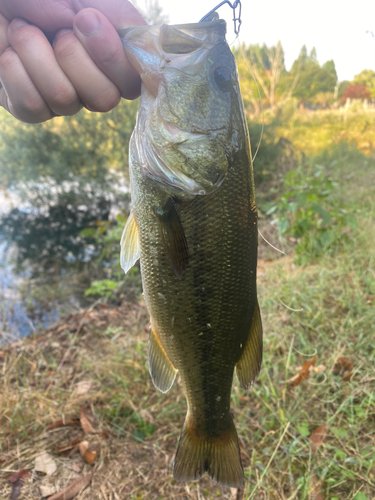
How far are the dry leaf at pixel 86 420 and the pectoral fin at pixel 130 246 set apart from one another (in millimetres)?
1540

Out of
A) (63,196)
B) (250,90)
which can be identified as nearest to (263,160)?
(250,90)

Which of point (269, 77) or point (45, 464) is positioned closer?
point (45, 464)

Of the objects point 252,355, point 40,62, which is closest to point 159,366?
point 252,355

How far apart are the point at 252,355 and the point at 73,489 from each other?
1.47m

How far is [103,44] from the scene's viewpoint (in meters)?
1.12

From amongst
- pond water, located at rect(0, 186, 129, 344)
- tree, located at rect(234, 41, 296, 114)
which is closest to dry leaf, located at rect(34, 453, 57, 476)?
pond water, located at rect(0, 186, 129, 344)

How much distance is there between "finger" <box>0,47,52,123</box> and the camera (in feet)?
3.71

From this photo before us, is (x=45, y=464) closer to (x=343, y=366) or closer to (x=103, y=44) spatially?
(x=343, y=366)

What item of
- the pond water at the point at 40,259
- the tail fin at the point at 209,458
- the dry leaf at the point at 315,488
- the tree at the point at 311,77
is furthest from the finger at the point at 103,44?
the tree at the point at 311,77

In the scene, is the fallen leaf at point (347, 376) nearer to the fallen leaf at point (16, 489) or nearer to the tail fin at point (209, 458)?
the tail fin at point (209, 458)

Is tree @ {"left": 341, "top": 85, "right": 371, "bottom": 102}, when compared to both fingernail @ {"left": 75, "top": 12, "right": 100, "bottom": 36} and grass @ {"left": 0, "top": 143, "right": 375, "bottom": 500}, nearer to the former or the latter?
grass @ {"left": 0, "top": 143, "right": 375, "bottom": 500}

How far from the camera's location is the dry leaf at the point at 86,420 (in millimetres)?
2143

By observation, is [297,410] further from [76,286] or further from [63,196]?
[63,196]

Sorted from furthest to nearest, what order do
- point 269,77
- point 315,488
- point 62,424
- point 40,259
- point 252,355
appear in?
point 269,77, point 40,259, point 62,424, point 315,488, point 252,355
